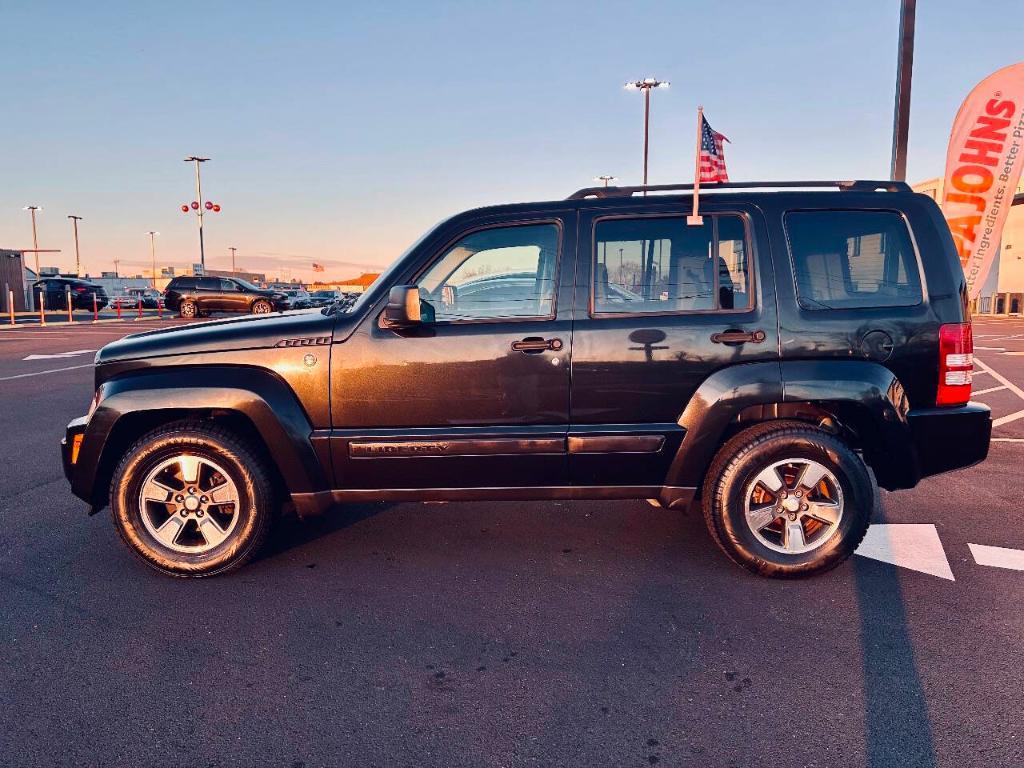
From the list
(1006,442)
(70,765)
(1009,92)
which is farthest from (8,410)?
(1009,92)

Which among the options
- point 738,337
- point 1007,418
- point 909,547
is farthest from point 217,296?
point 909,547

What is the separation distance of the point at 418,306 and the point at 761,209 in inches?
74.4

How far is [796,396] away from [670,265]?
3.03ft

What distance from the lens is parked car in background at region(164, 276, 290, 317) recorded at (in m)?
29.0

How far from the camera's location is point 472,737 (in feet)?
A: 7.89

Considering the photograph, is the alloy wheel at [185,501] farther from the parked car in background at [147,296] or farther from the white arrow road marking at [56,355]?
the parked car in background at [147,296]

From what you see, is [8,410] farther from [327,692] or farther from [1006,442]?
[1006,442]

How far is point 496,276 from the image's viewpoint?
3.84 m

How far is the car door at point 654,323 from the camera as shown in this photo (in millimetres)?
3703

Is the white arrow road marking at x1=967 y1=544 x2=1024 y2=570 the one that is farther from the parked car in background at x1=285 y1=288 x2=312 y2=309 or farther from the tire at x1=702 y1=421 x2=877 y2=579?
the parked car in background at x1=285 y1=288 x2=312 y2=309

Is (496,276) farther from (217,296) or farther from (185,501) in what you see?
(217,296)

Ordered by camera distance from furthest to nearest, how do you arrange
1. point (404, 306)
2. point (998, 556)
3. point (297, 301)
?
point (297, 301) → point (998, 556) → point (404, 306)

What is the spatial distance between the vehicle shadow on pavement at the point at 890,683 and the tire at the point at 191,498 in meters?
2.86

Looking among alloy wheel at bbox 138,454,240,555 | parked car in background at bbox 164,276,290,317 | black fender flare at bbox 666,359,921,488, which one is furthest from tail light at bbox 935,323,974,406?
parked car in background at bbox 164,276,290,317
